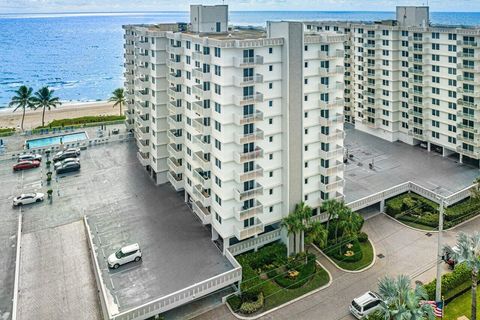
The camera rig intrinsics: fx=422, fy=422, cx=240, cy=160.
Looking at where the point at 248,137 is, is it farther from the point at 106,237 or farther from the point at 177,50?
the point at 106,237

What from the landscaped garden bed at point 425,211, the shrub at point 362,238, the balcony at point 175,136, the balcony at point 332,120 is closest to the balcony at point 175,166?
the balcony at point 175,136

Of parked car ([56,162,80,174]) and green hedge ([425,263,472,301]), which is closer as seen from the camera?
green hedge ([425,263,472,301])

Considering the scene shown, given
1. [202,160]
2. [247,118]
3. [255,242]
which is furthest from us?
[202,160]

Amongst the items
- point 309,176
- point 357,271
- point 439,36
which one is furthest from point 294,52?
point 439,36

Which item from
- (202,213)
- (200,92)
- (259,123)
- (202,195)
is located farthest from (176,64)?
(202,213)

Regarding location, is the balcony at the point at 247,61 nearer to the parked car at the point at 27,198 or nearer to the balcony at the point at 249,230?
the balcony at the point at 249,230

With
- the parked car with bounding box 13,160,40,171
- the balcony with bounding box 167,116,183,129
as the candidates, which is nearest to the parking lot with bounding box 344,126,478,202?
the balcony with bounding box 167,116,183,129

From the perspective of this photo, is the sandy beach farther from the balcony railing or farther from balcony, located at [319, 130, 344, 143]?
balcony, located at [319, 130, 344, 143]
